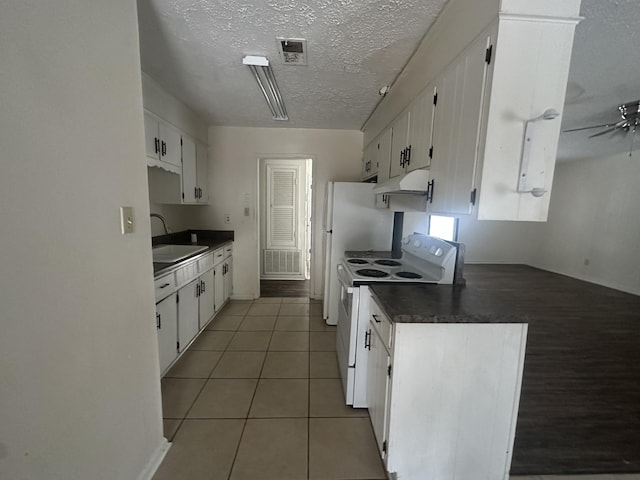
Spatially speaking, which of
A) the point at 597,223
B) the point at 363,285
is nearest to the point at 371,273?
the point at 363,285

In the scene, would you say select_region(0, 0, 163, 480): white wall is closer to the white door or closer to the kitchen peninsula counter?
the kitchen peninsula counter

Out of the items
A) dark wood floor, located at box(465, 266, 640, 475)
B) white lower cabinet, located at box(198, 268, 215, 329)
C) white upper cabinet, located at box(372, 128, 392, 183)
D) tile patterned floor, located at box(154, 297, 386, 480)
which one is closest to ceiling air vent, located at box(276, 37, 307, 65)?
white upper cabinet, located at box(372, 128, 392, 183)

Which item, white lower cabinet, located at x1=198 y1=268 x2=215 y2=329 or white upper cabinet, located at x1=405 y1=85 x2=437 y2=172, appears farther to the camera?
white lower cabinet, located at x1=198 y1=268 x2=215 y2=329

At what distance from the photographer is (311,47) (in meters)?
1.81

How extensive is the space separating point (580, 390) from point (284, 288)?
12.3 feet

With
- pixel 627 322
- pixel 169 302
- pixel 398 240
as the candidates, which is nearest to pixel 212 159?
pixel 169 302

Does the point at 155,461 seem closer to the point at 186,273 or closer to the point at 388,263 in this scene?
the point at 186,273

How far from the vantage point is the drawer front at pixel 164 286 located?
6.33ft

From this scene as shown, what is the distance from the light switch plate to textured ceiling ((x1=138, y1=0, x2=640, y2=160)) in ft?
3.85

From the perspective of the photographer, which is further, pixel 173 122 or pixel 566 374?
pixel 173 122

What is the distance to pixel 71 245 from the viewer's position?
910 millimetres

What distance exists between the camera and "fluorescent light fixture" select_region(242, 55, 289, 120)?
6.42 feet

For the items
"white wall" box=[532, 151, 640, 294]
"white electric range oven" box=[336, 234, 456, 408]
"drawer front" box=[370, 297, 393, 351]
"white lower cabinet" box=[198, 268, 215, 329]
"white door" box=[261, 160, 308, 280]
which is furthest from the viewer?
"white door" box=[261, 160, 308, 280]

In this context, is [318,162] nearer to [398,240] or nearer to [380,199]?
[380,199]
